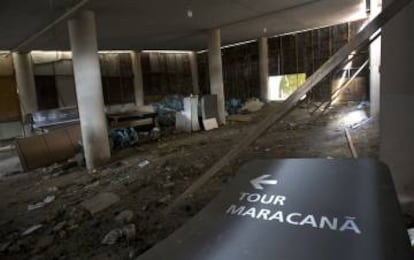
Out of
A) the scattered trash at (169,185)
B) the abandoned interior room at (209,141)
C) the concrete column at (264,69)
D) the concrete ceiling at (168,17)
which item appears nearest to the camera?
the abandoned interior room at (209,141)

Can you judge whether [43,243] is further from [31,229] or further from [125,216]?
[125,216]

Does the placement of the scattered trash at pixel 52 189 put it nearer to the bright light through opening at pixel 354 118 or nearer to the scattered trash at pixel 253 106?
the bright light through opening at pixel 354 118

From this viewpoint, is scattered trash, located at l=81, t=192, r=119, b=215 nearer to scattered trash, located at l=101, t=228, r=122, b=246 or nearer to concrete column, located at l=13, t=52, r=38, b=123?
scattered trash, located at l=101, t=228, r=122, b=246

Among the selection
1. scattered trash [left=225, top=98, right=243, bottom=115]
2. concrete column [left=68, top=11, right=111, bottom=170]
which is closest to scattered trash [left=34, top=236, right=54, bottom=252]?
concrete column [left=68, top=11, right=111, bottom=170]

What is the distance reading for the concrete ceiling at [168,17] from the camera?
6.47 m

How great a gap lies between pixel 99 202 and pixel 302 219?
365cm

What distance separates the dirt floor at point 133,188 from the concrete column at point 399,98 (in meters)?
2.20

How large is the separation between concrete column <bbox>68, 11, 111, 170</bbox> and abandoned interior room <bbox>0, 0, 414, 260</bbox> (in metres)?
0.03

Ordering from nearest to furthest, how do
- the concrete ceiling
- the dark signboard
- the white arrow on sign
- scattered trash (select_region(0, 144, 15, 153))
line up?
the dark signboard
the white arrow on sign
the concrete ceiling
scattered trash (select_region(0, 144, 15, 153))

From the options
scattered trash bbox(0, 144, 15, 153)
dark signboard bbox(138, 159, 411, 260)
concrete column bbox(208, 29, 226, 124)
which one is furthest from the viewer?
concrete column bbox(208, 29, 226, 124)

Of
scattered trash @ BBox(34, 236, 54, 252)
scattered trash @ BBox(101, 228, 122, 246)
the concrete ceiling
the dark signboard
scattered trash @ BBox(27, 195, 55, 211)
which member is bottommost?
scattered trash @ BBox(34, 236, 54, 252)

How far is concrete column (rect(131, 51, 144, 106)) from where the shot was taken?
14.7 metres

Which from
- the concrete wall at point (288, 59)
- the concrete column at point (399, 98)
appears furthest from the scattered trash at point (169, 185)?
the concrete wall at point (288, 59)

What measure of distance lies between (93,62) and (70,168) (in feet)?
7.78
